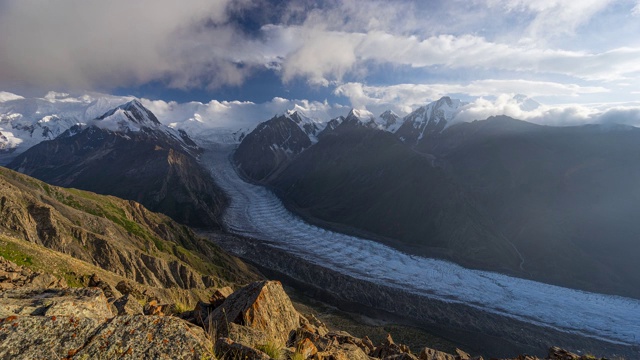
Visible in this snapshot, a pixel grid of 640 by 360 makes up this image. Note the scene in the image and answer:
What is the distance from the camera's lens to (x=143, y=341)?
24.1 ft

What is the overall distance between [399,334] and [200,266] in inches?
2197

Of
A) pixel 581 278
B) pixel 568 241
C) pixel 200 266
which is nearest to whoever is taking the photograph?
Result: pixel 200 266

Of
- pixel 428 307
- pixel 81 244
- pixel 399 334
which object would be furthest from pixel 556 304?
pixel 81 244

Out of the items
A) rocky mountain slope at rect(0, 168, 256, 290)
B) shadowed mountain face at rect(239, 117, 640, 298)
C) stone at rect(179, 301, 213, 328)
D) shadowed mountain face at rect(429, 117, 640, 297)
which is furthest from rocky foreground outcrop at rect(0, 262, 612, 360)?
shadowed mountain face at rect(429, 117, 640, 297)

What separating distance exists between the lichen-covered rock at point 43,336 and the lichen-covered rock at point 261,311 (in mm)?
6828

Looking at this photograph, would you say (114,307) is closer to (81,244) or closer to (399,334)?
(81,244)

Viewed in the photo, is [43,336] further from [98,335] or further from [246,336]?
[246,336]

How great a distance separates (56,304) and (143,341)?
3.16 meters

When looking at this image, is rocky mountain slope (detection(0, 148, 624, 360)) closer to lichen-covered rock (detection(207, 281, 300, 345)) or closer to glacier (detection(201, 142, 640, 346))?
lichen-covered rock (detection(207, 281, 300, 345))

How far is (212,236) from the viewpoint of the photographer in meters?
173

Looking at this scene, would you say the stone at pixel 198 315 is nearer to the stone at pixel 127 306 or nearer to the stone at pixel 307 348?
the stone at pixel 127 306

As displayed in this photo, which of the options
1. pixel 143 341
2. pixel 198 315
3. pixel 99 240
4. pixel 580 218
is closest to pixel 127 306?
pixel 198 315

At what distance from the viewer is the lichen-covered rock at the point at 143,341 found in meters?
6.92

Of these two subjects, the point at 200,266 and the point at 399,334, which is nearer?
the point at 399,334
